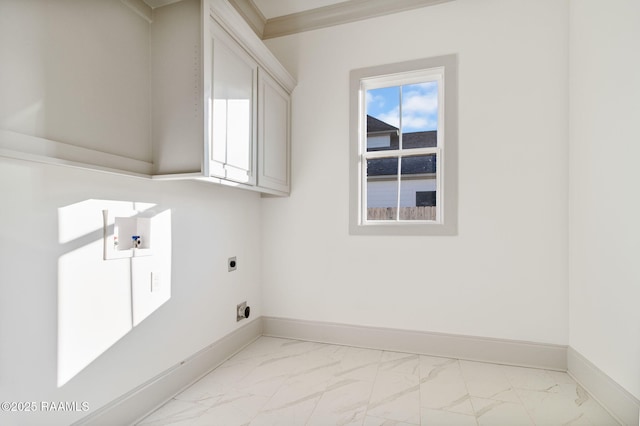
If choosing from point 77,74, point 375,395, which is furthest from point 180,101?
point 375,395

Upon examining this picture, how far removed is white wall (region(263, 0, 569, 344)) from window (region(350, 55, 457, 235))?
9 cm

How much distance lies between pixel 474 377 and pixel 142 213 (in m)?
2.34

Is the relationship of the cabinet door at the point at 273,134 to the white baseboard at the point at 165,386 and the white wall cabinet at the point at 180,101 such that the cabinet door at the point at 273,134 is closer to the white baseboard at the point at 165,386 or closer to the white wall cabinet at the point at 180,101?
the white wall cabinet at the point at 180,101

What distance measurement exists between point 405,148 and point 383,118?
1.10ft

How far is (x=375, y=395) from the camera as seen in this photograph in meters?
1.83

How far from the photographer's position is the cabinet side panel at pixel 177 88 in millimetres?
1634

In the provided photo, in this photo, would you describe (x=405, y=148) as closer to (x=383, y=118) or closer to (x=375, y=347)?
(x=383, y=118)

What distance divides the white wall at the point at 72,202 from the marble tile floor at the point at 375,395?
1.28ft

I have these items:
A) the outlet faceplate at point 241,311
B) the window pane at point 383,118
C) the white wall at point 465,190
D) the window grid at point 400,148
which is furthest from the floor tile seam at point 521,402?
the outlet faceplate at point 241,311

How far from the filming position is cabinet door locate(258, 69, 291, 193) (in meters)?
2.27

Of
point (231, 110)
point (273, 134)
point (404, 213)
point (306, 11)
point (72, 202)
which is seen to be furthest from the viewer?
point (306, 11)

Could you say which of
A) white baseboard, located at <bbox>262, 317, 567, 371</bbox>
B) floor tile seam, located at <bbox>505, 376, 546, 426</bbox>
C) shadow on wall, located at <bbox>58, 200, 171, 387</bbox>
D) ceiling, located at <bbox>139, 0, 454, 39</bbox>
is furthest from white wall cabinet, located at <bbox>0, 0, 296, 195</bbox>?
floor tile seam, located at <bbox>505, 376, 546, 426</bbox>

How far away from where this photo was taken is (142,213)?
1668 mm

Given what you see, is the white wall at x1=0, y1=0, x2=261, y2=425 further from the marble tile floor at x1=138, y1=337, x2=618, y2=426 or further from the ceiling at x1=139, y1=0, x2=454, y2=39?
the ceiling at x1=139, y1=0, x2=454, y2=39
